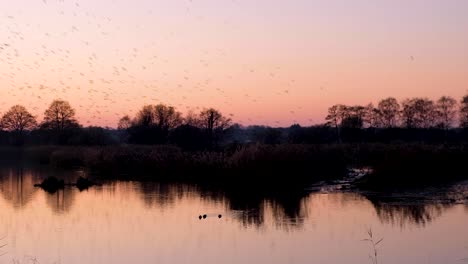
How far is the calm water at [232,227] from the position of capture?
44.9 feet

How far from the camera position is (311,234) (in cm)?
1600

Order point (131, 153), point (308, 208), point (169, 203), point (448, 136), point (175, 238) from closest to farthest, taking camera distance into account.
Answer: point (175, 238)
point (308, 208)
point (169, 203)
point (131, 153)
point (448, 136)

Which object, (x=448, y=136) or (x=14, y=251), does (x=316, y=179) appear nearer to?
(x=14, y=251)

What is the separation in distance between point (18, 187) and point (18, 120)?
46371mm

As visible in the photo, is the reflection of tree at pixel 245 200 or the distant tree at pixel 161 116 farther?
the distant tree at pixel 161 116

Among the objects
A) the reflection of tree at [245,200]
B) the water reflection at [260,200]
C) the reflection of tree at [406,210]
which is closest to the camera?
the reflection of tree at [406,210]

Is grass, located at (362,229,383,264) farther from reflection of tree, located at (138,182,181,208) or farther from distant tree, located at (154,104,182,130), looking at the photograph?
distant tree, located at (154,104,182,130)

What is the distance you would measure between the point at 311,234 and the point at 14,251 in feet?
24.3

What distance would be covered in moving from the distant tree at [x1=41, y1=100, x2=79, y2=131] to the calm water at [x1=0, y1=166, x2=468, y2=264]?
154 ft

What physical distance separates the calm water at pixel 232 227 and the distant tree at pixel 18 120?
160ft

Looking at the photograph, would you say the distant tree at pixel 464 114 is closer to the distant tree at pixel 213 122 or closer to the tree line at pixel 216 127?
the tree line at pixel 216 127

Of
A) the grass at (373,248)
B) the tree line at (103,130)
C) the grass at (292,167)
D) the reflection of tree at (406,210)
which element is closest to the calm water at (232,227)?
the reflection of tree at (406,210)

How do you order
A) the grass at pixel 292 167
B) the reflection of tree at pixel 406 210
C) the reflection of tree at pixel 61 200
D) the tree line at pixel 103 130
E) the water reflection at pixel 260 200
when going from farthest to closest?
the tree line at pixel 103 130 < the grass at pixel 292 167 < the reflection of tree at pixel 61 200 < the water reflection at pixel 260 200 < the reflection of tree at pixel 406 210

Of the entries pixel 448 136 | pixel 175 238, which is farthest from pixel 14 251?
pixel 448 136
